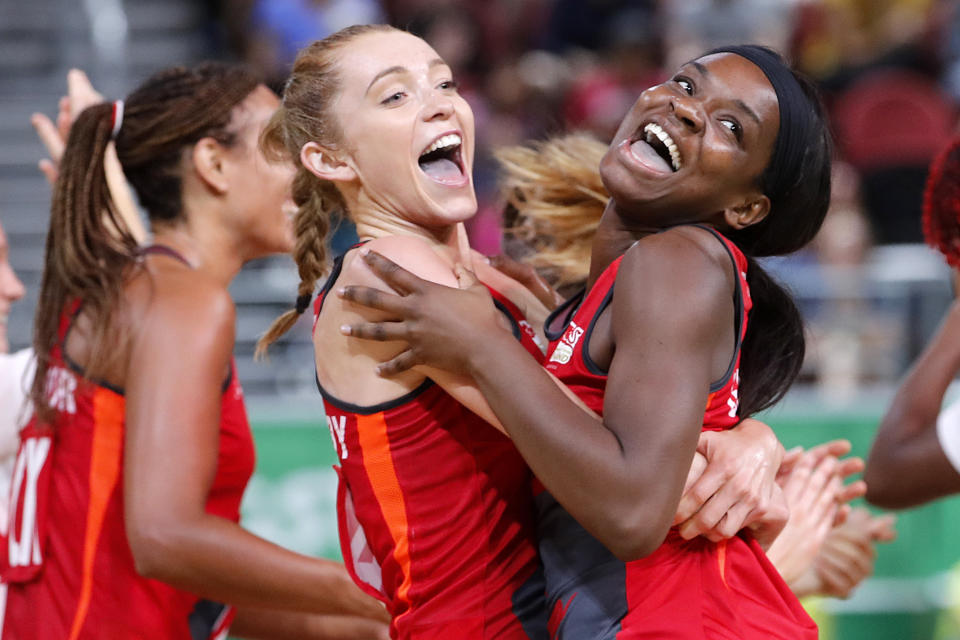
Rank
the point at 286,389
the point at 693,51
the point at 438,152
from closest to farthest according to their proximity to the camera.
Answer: the point at 438,152 → the point at 286,389 → the point at 693,51

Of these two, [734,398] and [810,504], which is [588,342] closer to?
[734,398]

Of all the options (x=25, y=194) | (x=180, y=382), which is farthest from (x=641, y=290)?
(x=25, y=194)

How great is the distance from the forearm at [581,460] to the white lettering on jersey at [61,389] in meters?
1.19

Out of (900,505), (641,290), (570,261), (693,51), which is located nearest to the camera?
(641,290)

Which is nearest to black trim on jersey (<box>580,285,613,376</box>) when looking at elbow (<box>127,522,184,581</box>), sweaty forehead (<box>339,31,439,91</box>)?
sweaty forehead (<box>339,31,439,91</box>)

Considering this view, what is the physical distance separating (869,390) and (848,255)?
0.71m

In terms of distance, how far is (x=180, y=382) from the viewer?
8.05ft

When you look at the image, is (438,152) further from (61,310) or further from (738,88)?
(61,310)

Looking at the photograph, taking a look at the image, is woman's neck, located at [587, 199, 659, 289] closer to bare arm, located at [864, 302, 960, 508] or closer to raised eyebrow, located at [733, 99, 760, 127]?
raised eyebrow, located at [733, 99, 760, 127]

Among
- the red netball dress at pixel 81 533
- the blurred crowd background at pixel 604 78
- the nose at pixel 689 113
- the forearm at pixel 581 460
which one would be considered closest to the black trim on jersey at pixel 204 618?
the red netball dress at pixel 81 533

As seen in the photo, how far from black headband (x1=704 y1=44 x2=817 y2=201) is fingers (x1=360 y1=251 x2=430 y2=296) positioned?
0.65 m

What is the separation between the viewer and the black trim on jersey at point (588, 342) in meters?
1.94

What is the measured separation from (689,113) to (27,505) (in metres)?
1.70

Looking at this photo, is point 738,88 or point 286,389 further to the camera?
point 286,389
